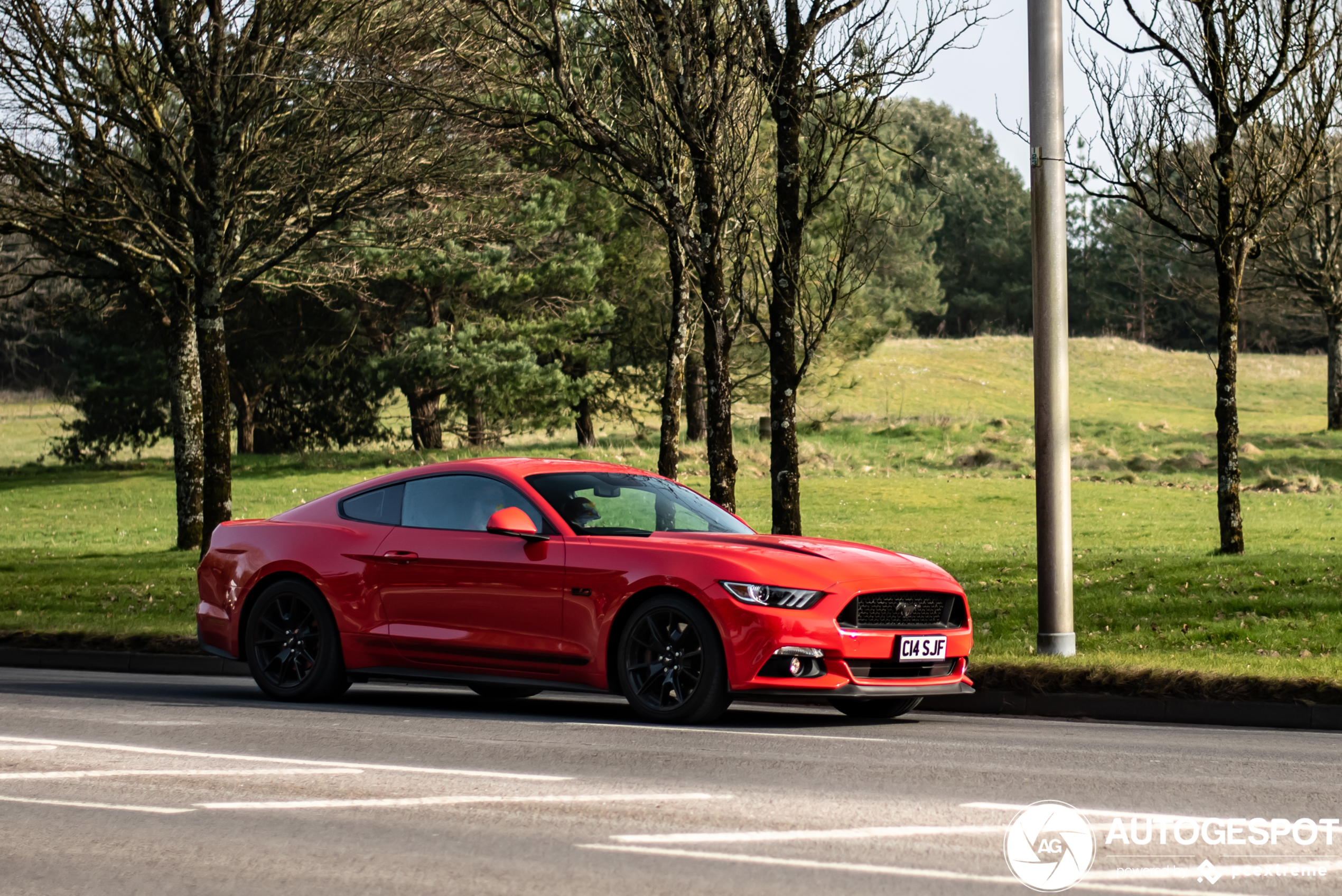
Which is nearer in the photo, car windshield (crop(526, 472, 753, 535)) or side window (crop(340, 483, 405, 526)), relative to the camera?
car windshield (crop(526, 472, 753, 535))

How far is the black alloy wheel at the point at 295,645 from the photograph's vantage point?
32.9 ft

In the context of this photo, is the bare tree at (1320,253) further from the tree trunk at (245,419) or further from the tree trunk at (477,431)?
the tree trunk at (245,419)

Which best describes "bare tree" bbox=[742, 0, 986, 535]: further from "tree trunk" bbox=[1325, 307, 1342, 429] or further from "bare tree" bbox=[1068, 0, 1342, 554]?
"tree trunk" bbox=[1325, 307, 1342, 429]

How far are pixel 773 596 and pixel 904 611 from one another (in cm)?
90

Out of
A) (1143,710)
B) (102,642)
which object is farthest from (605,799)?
(102,642)

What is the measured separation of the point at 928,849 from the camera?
552cm

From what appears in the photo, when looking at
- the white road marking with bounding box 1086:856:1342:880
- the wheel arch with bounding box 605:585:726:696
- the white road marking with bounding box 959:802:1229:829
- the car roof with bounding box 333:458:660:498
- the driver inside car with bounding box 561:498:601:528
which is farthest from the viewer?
the car roof with bounding box 333:458:660:498

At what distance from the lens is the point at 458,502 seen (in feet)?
32.1

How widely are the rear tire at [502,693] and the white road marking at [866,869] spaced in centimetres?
512

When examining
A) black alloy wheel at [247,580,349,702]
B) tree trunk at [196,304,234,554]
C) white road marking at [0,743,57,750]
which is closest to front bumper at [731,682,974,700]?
black alloy wheel at [247,580,349,702]

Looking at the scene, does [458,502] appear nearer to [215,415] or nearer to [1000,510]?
[215,415]

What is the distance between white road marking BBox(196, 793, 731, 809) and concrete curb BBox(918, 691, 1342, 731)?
4.14 metres

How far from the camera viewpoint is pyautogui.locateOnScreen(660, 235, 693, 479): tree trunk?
20438 mm

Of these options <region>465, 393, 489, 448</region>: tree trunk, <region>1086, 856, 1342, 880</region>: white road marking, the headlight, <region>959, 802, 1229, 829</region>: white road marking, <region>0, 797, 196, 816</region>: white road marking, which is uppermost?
<region>465, 393, 489, 448</region>: tree trunk
